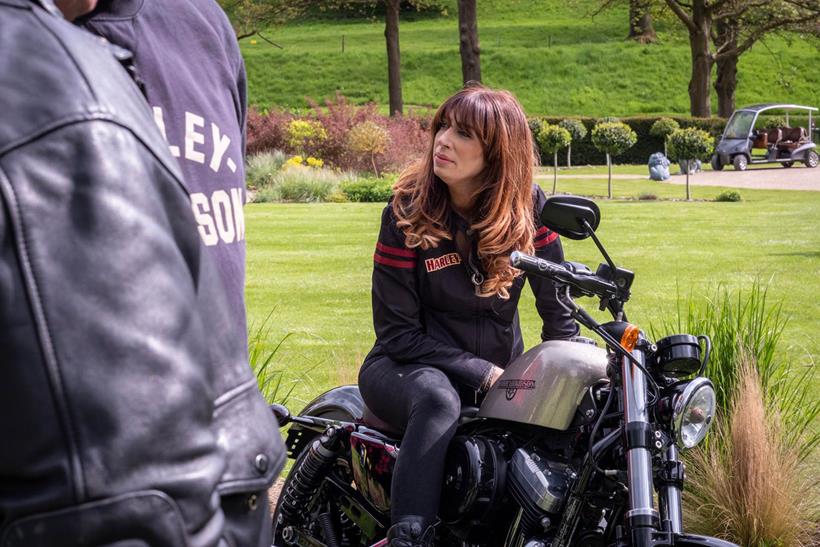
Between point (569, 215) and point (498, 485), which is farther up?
point (569, 215)

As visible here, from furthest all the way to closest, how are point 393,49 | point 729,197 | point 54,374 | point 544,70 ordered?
1. point 544,70
2. point 393,49
3. point 729,197
4. point 54,374

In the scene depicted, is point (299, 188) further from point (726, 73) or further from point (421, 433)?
point (726, 73)

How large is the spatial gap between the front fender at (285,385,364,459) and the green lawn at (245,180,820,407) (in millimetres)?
1067

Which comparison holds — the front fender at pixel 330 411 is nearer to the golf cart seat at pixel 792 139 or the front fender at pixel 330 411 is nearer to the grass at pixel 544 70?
the golf cart seat at pixel 792 139

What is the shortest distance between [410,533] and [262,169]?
24183mm

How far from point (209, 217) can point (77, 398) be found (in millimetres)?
809

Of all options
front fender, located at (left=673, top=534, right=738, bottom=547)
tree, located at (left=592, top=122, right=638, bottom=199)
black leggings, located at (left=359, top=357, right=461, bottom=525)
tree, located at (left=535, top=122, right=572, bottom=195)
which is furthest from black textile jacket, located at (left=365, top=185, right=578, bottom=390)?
tree, located at (left=592, top=122, right=638, bottom=199)

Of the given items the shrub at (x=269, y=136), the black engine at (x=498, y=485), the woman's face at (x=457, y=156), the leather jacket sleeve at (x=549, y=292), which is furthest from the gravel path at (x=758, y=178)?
the black engine at (x=498, y=485)

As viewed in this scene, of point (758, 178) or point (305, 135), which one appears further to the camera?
point (305, 135)

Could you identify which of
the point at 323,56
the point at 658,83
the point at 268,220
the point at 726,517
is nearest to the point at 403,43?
the point at 323,56

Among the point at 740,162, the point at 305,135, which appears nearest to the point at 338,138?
the point at 305,135

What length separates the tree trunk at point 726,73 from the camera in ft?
164

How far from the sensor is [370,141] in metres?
28.8

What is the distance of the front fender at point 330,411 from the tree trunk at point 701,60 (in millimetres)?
41401
